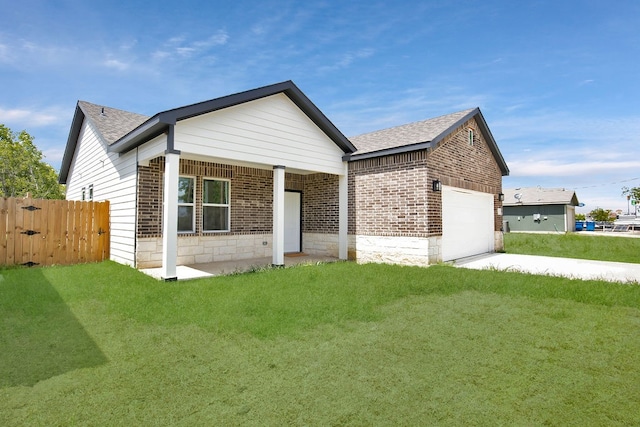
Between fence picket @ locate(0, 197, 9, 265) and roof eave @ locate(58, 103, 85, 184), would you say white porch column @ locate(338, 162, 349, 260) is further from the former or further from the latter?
roof eave @ locate(58, 103, 85, 184)

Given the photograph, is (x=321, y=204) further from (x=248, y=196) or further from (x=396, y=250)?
(x=396, y=250)

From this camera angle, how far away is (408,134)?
1076 cm

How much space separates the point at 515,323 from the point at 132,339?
205 inches

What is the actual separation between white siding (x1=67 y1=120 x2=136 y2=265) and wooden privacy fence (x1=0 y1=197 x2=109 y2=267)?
484 mm

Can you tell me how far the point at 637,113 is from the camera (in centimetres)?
1573

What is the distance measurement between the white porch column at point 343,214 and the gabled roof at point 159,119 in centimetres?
98

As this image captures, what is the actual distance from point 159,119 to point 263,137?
2.76 m

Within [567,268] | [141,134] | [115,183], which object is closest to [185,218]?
[115,183]

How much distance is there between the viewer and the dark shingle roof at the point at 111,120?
34.1ft

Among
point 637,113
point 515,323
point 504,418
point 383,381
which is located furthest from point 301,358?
point 637,113

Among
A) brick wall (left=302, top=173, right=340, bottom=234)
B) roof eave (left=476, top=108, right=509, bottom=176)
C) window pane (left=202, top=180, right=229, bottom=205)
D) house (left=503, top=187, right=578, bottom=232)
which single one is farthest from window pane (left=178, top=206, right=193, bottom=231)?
house (left=503, top=187, right=578, bottom=232)

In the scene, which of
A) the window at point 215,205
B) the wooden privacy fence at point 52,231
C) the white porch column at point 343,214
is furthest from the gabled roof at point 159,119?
the window at point 215,205

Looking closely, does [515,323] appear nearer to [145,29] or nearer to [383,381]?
[383,381]

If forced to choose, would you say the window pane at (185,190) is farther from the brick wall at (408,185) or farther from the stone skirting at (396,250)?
the stone skirting at (396,250)
